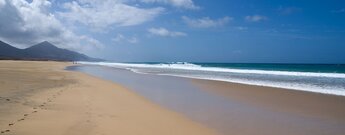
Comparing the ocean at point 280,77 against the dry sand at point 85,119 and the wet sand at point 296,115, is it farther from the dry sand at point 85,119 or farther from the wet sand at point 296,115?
the dry sand at point 85,119

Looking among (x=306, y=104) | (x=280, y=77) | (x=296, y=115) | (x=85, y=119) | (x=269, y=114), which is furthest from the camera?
(x=280, y=77)

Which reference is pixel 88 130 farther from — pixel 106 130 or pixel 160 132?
pixel 160 132

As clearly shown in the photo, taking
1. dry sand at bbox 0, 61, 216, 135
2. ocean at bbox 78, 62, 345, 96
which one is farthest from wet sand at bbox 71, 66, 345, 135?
ocean at bbox 78, 62, 345, 96

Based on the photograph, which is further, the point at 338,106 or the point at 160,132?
the point at 338,106

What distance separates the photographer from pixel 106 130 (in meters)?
6.77

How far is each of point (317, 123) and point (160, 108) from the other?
4778 millimetres

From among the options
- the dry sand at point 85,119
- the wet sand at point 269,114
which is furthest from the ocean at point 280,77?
the dry sand at point 85,119

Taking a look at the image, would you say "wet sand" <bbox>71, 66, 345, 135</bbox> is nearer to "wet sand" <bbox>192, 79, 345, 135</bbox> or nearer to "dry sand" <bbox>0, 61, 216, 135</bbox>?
"wet sand" <bbox>192, 79, 345, 135</bbox>

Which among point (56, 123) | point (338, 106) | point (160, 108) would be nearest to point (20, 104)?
point (56, 123)

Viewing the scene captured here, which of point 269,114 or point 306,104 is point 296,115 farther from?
point 306,104

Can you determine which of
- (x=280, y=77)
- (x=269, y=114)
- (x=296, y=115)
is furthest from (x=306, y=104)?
(x=280, y=77)

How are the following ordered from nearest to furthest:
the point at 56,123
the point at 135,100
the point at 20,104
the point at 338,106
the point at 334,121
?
the point at 56,123
the point at 334,121
the point at 20,104
the point at 338,106
the point at 135,100

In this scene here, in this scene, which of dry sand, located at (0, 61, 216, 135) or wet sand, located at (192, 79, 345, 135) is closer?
dry sand, located at (0, 61, 216, 135)

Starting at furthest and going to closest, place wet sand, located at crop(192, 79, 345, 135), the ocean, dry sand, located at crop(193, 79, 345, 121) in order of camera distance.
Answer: the ocean
dry sand, located at crop(193, 79, 345, 121)
wet sand, located at crop(192, 79, 345, 135)
